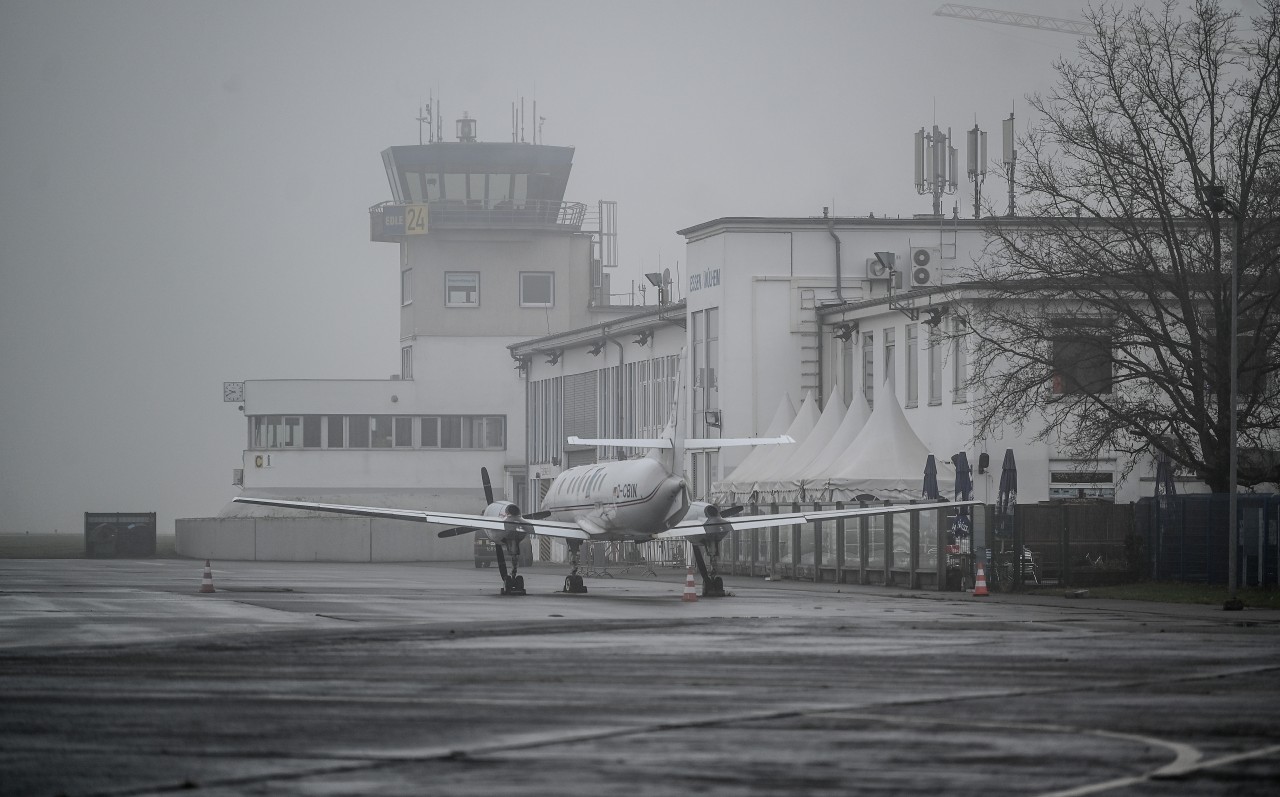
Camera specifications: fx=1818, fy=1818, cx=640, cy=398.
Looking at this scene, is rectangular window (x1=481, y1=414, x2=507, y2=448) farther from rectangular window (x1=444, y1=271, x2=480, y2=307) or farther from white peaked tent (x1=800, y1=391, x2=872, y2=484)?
white peaked tent (x1=800, y1=391, x2=872, y2=484)

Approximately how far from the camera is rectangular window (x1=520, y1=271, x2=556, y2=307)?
99.8 metres

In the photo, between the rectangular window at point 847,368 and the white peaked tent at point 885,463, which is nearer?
the white peaked tent at point 885,463

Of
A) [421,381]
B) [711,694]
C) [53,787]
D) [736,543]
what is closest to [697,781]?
[53,787]

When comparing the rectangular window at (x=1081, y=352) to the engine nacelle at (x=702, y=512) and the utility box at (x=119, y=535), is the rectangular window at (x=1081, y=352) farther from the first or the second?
the utility box at (x=119, y=535)

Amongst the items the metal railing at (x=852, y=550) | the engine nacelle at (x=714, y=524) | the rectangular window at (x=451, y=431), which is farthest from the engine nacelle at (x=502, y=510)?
the rectangular window at (x=451, y=431)

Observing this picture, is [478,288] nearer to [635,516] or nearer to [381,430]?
[381,430]

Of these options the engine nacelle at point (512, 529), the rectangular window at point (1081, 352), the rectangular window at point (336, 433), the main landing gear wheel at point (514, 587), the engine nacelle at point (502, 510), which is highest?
the rectangular window at point (1081, 352)

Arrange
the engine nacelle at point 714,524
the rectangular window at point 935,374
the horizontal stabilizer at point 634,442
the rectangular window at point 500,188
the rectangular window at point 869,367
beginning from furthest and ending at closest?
the rectangular window at point 500,188
the rectangular window at point 869,367
the rectangular window at point 935,374
the horizontal stabilizer at point 634,442
the engine nacelle at point 714,524

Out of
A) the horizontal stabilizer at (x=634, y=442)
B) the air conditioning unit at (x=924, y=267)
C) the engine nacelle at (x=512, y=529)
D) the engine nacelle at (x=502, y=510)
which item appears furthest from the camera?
the air conditioning unit at (x=924, y=267)

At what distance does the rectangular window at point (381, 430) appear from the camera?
317ft

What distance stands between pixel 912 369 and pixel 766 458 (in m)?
5.28

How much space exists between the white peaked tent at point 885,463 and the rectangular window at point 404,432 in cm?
4950

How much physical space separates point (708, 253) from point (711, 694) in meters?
49.4

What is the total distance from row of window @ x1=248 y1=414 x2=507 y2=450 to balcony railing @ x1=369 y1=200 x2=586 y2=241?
10.5 m
